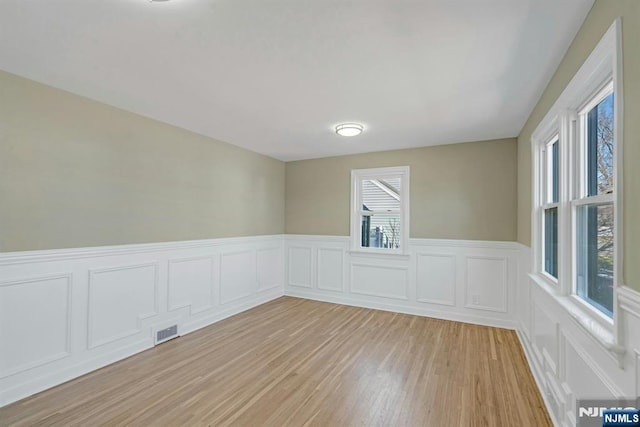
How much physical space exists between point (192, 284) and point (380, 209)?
120 inches

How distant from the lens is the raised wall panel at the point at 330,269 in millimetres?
5238

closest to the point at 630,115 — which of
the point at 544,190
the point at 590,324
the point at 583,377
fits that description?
the point at 590,324

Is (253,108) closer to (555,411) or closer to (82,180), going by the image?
(82,180)

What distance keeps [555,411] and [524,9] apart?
8.40ft

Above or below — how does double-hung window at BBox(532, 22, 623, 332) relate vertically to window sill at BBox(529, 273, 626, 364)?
above

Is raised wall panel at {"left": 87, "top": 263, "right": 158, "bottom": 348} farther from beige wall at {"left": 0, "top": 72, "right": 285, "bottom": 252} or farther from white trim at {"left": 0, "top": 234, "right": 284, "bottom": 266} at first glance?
beige wall at {"left": 0, "top": 72, "right": 285, "bottom": 252}

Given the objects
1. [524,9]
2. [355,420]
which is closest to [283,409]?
[355,420]

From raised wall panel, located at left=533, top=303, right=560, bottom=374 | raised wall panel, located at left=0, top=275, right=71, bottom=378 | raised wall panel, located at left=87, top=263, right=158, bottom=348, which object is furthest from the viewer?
raised wall panel, located at left=87, top=263, right=158, bottom=348

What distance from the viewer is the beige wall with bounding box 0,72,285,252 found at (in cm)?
239

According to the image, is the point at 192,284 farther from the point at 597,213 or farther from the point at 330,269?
the point at 597,213

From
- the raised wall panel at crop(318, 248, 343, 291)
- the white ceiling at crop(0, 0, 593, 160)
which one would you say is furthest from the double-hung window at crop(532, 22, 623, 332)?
the raised wall panel at crop(318, 248, 343, 291)

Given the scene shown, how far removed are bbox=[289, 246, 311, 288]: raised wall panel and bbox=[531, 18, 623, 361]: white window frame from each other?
11.3 feet

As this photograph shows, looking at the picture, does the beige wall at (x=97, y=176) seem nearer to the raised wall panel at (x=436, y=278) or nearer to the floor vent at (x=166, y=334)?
the floor vent at (x=166, y=334)

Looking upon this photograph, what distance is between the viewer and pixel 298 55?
81.8 inches
